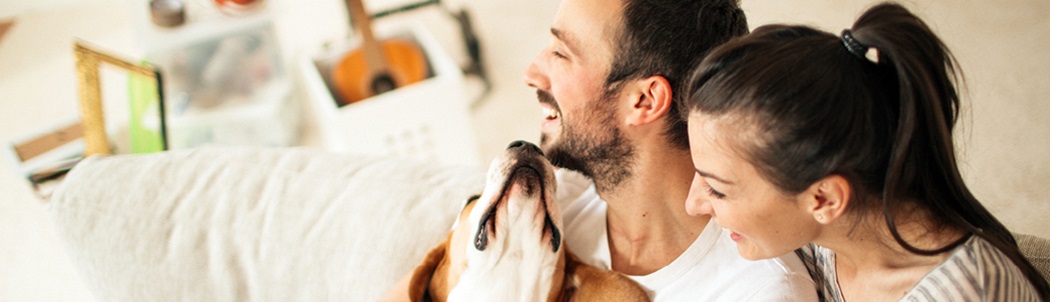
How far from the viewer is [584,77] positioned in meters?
1.15

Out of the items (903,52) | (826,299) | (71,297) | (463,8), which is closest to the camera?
(903,52)

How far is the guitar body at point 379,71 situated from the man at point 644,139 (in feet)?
3.13

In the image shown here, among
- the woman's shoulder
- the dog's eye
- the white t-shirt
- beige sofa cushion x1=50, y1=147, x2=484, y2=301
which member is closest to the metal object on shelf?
beige sofa cushion x1=50, y1=147, x2=484, y2=301

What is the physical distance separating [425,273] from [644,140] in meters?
0.38

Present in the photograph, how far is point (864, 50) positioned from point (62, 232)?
4.45 feet

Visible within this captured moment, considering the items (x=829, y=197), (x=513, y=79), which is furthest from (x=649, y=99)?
(x=513, y=79)

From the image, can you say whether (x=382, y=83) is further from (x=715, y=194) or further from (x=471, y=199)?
(x=715, y=194)

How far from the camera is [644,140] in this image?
3.75 feet

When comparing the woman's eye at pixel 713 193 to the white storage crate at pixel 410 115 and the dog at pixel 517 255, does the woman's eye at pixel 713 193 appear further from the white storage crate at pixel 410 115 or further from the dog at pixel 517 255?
the white storage crate at pixel 410 115

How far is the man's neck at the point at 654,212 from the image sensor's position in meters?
1.16

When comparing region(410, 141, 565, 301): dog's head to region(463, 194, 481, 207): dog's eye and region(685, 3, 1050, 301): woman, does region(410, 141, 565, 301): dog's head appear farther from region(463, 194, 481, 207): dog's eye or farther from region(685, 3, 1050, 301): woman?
region(685, 3, 1050, 301): woman

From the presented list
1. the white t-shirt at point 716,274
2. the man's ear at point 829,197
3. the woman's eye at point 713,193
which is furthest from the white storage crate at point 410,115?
the man's ear at point 829,197

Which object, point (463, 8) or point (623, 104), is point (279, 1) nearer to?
point (463, 8)

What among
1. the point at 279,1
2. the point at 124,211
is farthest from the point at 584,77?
the point at 279,1
